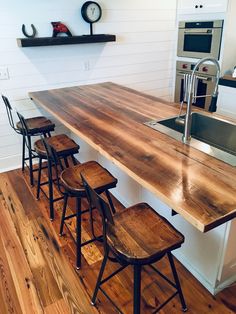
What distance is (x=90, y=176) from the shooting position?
197cm

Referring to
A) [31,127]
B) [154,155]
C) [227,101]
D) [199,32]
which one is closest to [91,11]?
[199,32]

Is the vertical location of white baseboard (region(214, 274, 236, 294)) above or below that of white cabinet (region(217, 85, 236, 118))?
below

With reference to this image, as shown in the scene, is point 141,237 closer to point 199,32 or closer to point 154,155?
point 154,155

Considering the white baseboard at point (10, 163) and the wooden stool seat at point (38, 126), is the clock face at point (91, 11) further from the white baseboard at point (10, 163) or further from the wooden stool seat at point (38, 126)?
the white baseboard at point (10, 163)

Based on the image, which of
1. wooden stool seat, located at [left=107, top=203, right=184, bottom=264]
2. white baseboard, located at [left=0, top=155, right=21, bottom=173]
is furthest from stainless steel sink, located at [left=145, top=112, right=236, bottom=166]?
white baseboard, located at [left=0, top=155, right=21, bottom=173]

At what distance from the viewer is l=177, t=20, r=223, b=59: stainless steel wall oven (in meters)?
3.48

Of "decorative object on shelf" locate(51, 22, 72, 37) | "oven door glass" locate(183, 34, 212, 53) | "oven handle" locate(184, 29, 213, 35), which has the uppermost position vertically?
"decorative object on shelf" locate(51, 22, 72, 37)

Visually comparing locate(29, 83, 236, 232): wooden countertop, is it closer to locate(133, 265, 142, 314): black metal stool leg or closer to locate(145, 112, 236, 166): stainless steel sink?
locate(145, 112, 236, 166): stainless steel sink

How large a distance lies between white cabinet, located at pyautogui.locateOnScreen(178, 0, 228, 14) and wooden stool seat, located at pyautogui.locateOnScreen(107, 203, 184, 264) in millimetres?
2963

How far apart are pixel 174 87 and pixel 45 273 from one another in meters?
3.36

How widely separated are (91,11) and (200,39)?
4.88ft

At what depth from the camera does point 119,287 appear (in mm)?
1858

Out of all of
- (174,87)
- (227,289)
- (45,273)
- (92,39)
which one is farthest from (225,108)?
(45,273)

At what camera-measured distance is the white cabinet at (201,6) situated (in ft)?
11.0
